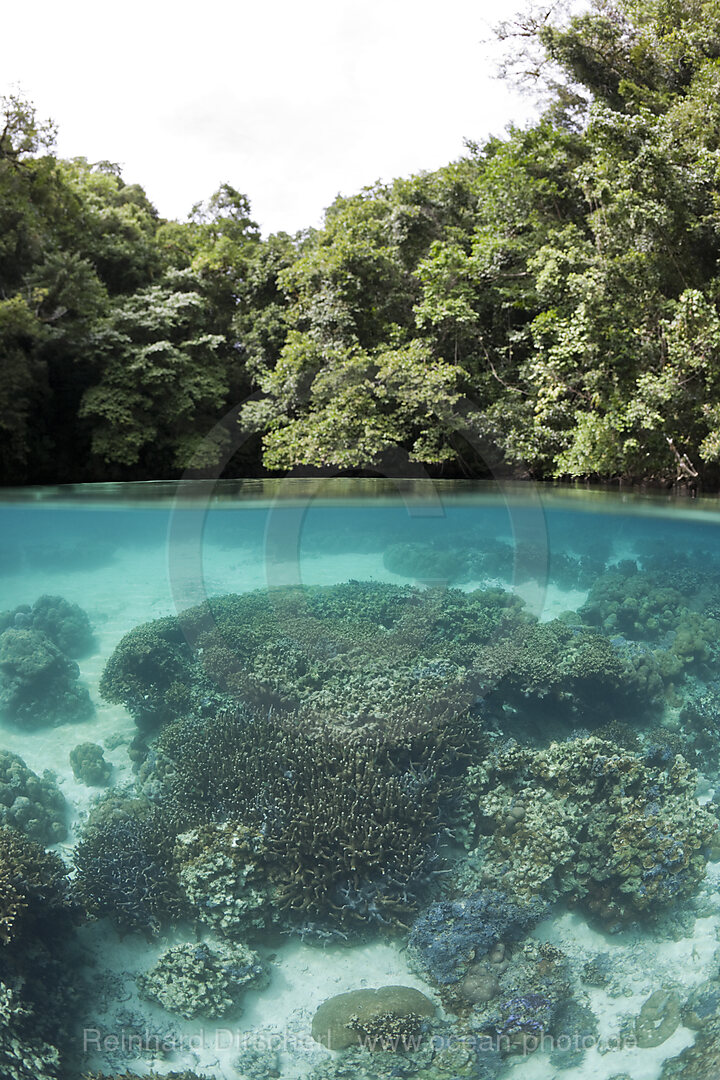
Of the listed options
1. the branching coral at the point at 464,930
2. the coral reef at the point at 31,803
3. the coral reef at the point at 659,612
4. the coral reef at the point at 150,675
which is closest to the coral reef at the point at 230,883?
the branching coral at the point at 464,930

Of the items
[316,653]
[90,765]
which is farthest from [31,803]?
[316,653]

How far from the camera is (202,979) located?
7.94 metres

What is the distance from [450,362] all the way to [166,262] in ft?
36.1

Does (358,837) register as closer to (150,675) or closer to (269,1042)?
(269,1042)

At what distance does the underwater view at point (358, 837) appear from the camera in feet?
25.7

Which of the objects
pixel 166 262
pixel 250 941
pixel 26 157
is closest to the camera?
pixel 250 941

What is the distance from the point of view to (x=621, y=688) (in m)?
11.7

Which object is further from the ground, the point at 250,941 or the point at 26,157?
the point at 26,157

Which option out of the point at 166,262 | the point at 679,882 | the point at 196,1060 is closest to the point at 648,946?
the point at 679,882

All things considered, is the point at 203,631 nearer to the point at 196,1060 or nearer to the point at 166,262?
the point at 196,1060

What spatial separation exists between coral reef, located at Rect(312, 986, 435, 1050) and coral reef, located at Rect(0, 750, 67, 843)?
3983mm

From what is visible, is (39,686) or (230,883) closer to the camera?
(230,883)

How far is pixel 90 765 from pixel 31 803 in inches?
35.2

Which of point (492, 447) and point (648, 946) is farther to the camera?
point (492, 447)
